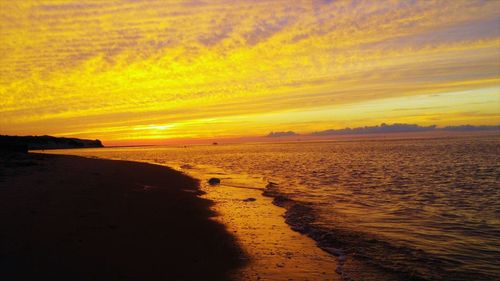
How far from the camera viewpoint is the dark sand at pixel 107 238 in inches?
309

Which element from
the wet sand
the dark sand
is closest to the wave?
the wet sand

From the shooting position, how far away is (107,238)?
10.2 meters

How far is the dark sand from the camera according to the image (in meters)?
7.84

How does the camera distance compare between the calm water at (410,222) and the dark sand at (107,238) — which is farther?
the calm water at (410,222)

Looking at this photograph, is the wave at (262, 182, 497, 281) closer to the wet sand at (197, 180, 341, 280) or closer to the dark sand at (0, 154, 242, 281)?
the wet sand at (197, 180, 341, 280)

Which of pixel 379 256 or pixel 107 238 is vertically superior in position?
pixel 107 238

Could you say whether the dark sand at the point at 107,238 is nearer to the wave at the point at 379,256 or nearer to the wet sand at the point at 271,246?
the wet sand at the point at 271,246

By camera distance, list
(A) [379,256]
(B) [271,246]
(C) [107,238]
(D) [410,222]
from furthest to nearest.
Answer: (D) [410,222]
(B) [271,246]
(C) [107,238]
(A) [379,256]

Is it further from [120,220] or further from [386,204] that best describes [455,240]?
[120,220]

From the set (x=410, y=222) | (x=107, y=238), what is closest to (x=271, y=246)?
(x=107, y=238)

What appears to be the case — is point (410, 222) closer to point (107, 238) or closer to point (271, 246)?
point (271, 246)

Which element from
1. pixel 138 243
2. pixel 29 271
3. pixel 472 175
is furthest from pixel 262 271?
pixel 472 175

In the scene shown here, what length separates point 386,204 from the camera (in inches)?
693

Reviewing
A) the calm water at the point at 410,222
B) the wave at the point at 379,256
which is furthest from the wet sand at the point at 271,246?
the calm water at the point at 410,222
